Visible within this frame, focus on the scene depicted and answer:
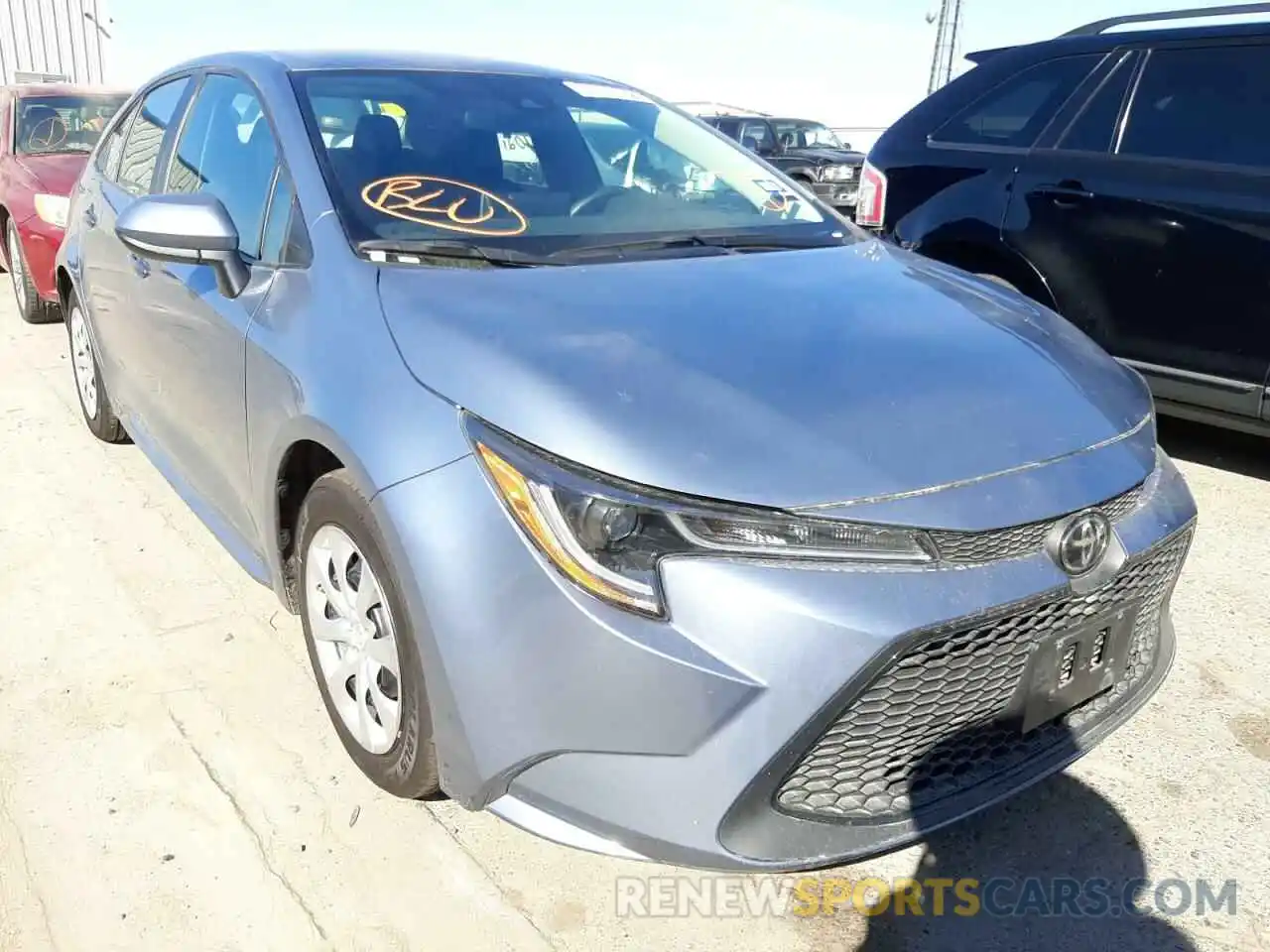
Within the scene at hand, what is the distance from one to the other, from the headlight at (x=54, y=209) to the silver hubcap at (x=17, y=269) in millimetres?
490

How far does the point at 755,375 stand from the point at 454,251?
2.61ft

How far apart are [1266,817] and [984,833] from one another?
0.62 metres

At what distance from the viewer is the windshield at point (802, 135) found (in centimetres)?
1614

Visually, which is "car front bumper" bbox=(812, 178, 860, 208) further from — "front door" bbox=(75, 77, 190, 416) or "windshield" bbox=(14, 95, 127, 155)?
"front door" bbox=(75, 77, 190, 416)

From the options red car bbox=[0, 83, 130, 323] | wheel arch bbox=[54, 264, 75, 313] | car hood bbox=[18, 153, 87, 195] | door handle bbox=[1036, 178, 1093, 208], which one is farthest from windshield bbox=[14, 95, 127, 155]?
door handle bbox=[1036, 178, 1093, 208]

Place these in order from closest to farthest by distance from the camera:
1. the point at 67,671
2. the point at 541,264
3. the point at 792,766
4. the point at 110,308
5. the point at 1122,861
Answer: the point at 792,766 < the point at 1122,861 < the point at 541,264 < the point at 67,671 < the point at 110,308

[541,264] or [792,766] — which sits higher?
[541,264]

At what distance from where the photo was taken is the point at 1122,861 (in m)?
2.06

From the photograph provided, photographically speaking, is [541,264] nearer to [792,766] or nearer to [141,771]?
[792,766]

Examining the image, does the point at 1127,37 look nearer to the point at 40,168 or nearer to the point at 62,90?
the point at 40,168

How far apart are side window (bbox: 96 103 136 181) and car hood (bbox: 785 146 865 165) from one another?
1236 cm

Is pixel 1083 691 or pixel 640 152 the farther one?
pixel 640 152

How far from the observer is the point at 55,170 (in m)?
6.25

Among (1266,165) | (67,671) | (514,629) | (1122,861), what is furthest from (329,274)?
(1266,165)
